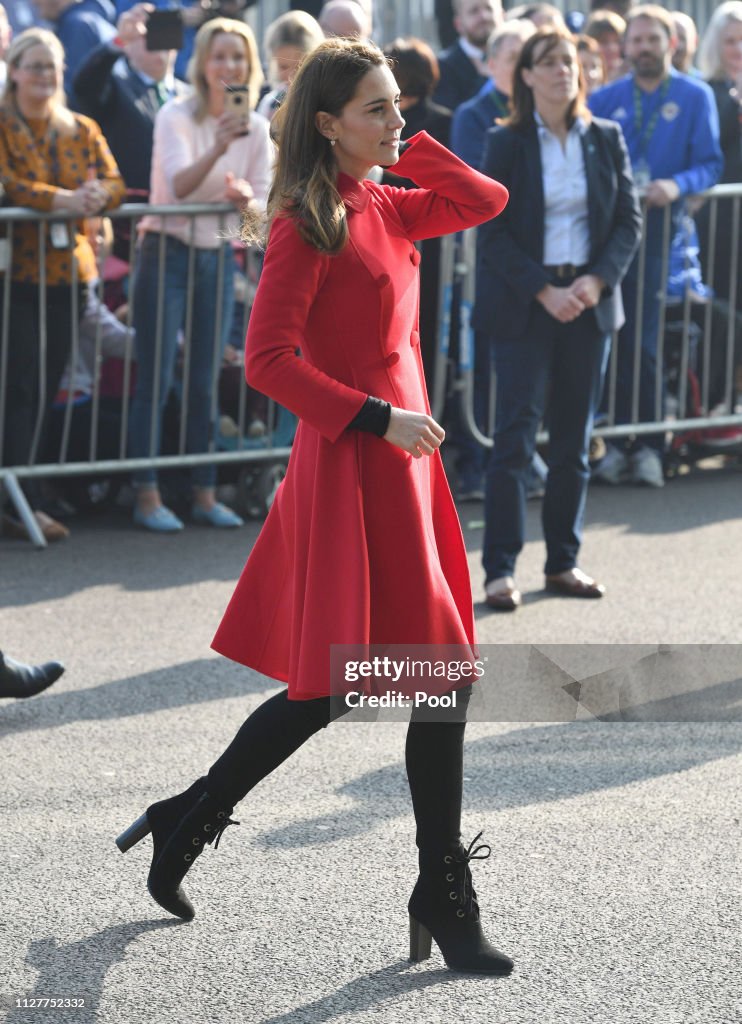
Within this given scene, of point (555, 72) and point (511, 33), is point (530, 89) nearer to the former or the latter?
point (555, 72)

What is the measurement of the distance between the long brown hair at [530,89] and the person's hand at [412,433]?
346cm

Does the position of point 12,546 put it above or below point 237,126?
below

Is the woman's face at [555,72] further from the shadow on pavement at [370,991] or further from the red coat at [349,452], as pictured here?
the shadow on pavement at [370,991]

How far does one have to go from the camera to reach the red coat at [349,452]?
3457 mm

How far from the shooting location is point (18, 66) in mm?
7695

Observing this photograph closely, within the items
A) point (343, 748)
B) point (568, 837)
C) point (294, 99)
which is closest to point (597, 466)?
point (343, 748)

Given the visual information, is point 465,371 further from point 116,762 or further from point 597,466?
point 116,762

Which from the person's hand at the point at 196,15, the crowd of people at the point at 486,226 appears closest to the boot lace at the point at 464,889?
the crowd of people at the point at 486,226

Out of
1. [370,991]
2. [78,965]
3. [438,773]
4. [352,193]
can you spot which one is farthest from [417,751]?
[352,193]

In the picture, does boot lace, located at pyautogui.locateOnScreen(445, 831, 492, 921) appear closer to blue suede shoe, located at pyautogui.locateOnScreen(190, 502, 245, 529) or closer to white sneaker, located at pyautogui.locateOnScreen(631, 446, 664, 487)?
blue suede shoe, located at pyautogui.locateOnScreen(190, 502, 245, 529)

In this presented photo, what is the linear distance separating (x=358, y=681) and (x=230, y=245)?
5.02 m

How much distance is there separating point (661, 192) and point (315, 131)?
5461 mm

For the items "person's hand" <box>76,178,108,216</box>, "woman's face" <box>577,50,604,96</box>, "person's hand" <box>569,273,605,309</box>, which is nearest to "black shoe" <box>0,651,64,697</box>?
"person's hand" <box>569,273,605,309</box>

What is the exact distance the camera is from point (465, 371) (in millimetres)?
8656
